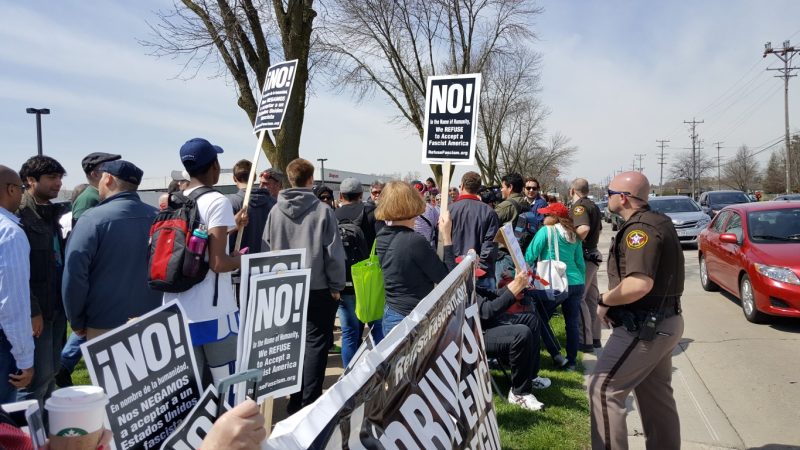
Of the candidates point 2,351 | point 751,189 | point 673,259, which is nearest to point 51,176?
point 2,351

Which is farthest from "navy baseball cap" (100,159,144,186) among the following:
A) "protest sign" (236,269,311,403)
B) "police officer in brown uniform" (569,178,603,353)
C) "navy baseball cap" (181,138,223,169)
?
"police officer in brown uniform" (569,178,603,353)

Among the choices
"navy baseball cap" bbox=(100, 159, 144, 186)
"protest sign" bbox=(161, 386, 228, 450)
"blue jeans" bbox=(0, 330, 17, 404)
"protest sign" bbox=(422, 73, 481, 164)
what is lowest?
"blue jeans" bbox=(0, 330, 17, 404)

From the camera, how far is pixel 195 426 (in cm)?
152

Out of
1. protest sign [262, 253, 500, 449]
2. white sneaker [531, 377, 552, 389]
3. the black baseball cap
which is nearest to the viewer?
protest sign [262, 253, 500, 449]

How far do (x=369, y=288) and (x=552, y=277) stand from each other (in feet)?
7.76

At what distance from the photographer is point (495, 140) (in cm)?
4022

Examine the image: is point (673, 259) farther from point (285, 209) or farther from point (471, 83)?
point (285, 209)

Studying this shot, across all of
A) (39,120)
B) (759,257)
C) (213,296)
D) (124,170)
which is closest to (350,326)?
(213,296)

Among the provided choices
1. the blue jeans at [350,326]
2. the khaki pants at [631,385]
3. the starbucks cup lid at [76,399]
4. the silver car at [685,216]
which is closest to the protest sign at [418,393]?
the starbucks cup lid at [76,399]

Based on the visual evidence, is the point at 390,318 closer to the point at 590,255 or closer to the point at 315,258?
the point at 315,258

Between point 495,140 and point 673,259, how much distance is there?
37.8m

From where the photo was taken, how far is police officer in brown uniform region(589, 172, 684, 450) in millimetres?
3277

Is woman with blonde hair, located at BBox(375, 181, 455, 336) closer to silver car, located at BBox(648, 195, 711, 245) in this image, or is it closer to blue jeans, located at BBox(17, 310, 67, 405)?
blue jeans, located at BBox(17, 310, 67, 405)

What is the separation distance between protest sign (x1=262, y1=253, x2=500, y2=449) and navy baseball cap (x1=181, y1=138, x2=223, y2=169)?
5.62 feet
